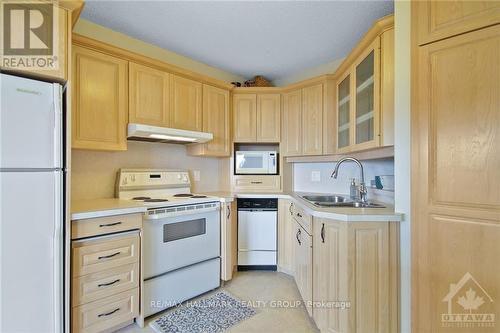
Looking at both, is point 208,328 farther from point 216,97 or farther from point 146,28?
point 146,28

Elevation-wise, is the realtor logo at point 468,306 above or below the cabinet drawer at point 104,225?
below

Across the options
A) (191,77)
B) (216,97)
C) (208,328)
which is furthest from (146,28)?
(208,328)

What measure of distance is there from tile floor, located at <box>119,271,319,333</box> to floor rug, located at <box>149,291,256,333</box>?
0.07 metres

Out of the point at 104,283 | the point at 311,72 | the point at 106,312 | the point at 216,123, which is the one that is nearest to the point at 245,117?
the point at 216,123

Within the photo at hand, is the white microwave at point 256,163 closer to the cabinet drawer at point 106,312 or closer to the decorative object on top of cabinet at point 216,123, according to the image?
the decorative object on top of cabinet at point 216,123

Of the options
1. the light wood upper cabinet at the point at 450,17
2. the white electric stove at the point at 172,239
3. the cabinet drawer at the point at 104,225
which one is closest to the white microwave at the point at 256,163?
the white electric stove at the point at 172,239

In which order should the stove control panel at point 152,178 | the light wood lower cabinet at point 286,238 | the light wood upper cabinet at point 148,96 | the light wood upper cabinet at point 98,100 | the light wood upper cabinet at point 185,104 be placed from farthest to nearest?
the light wood lower cabinet at point 286,238 → the light wood upper cabinet at point 185,104 → the stove control panel at point 152,178 → the light wood upper cabinet at point 148,96 → the light wood upper cabinet at point 98,100

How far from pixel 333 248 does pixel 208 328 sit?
1094mm

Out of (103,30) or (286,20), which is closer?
(286,20)

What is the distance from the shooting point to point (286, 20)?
2.10m

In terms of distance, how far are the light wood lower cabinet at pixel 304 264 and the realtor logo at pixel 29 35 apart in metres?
2.09

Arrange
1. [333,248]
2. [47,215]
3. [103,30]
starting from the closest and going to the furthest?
Answer: [47,215], [333,248], [103,30]

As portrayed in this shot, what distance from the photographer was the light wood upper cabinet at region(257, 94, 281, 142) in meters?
2.99

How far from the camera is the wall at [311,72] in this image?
2890 millimetres
